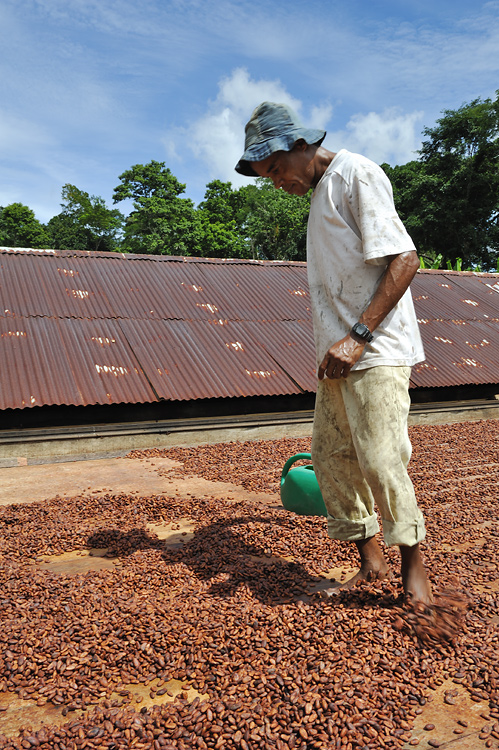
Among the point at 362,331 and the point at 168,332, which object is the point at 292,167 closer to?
the point at 362,331

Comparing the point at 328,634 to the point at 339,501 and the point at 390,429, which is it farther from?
the point at 390,429

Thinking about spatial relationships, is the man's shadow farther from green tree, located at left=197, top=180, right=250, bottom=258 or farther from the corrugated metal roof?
green tree, located at left=197, top=180, right=250, bottom=258

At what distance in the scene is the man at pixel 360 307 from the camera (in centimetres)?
250

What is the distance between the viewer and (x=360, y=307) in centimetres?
260

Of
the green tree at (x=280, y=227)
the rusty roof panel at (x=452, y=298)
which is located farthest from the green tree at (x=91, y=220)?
the rusty roof panel at (x=452, y=298)

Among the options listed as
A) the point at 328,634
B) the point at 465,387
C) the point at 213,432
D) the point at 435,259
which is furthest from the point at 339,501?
the point at 435,259

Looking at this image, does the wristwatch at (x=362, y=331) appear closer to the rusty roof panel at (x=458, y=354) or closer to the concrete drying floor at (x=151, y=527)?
the concrete drying floor at (x=151, y=527)

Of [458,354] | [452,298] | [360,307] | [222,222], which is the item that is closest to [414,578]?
[360,307]

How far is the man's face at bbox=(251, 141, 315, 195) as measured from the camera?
2701mm

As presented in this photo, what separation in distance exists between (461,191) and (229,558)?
125 ft

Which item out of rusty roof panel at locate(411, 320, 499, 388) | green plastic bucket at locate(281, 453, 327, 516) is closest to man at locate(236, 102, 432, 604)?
green plastic bucket at locate(281, 453, 327, 516)

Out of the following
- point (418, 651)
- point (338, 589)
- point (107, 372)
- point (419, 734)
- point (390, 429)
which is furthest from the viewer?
point (107, 372)

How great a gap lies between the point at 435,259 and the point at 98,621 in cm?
4106

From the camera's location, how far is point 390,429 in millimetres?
2525
